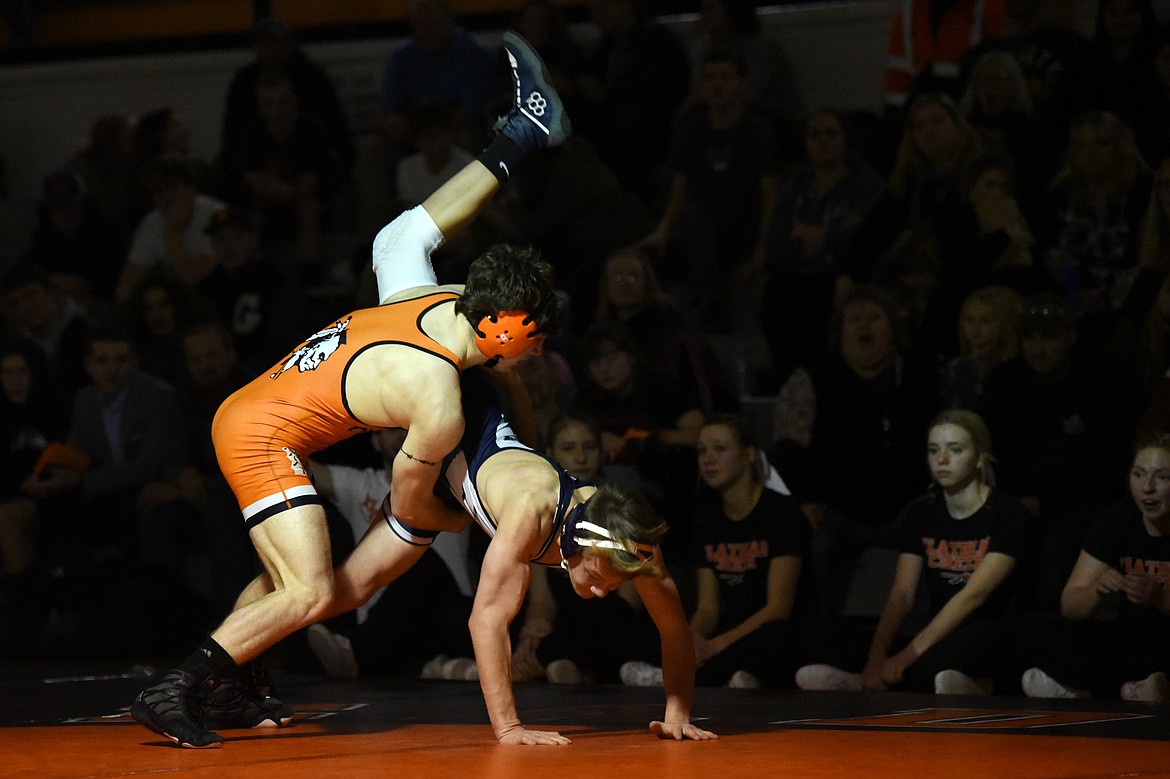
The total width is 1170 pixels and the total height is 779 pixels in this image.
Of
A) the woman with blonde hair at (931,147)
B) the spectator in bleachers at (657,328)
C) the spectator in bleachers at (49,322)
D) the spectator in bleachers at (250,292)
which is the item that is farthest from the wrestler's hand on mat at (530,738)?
the spectator in bleachers at (49,322)

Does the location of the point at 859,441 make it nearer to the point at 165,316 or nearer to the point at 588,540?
the point at 588,540

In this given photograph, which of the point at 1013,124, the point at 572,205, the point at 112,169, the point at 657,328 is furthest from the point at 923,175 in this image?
the point at 112,169

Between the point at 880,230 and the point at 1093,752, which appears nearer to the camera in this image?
the point at 1093,752

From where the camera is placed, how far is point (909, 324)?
6.43 metres

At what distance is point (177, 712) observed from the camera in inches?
160

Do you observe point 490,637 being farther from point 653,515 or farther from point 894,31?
point 894,31

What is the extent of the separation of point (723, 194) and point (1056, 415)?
2251mm

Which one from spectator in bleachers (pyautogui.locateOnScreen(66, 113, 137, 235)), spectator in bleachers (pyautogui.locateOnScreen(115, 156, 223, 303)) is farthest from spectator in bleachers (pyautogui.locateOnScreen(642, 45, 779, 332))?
spectator in bleachers (pyautogui.locateOnScreen(66, 113, 137, 235))

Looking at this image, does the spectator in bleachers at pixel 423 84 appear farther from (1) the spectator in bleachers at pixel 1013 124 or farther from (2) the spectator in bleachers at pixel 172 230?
(1) the spectator in bleachers at pixel 1013 124

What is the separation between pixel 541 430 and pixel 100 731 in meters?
2.48

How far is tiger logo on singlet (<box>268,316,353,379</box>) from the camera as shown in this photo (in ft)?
14.1

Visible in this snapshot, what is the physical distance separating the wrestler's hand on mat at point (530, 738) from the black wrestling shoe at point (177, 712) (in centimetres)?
73

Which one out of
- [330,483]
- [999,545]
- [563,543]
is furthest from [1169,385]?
[330,483]

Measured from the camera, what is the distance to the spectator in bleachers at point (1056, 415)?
5.75 meters
